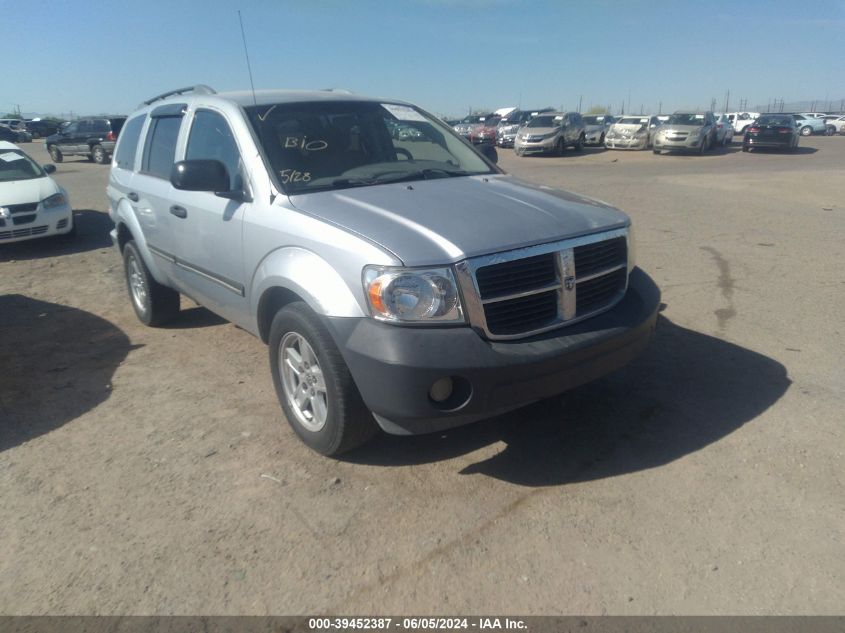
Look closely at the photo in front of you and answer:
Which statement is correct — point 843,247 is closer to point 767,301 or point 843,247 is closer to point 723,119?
point 767,301

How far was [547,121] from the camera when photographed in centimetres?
2811

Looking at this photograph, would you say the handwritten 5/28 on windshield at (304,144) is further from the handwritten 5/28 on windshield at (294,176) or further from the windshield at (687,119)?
the windshield at (687,119)

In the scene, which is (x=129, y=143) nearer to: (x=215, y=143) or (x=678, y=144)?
(x=215, y=143)

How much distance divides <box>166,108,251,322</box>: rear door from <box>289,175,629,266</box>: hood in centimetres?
59

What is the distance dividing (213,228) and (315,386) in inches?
55.1

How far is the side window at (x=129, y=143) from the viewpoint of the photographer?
5785 mm

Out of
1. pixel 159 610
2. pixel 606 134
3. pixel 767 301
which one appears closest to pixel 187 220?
pixel 159 610

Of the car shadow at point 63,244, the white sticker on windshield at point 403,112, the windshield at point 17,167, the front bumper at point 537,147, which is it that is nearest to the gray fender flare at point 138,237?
the white sticker on windshield at point 403,112

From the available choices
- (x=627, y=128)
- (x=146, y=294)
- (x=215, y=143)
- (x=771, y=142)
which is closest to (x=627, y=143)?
(x=627, y=128)

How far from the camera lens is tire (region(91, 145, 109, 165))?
26281 millimetres

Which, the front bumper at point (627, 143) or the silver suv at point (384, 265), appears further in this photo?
the front bumper at point (627, 143)

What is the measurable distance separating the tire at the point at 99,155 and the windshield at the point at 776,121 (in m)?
27.0
